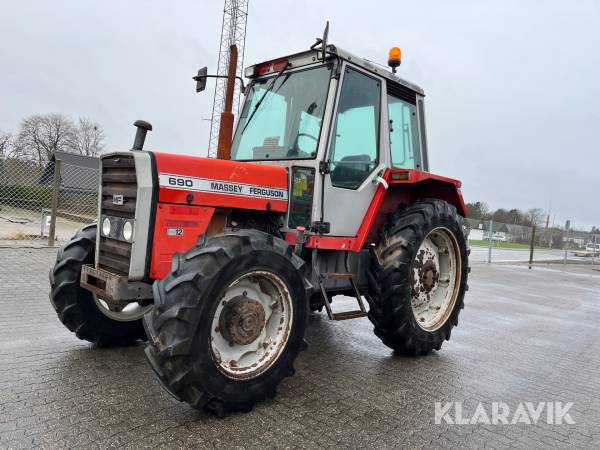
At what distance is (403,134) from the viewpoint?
4.60 meters

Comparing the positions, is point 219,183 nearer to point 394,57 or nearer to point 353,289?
point 353,289

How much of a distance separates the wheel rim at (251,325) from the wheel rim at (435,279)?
1666 millimetres

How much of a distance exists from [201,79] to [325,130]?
3.94ft

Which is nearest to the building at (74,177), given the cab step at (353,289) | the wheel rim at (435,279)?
the cab step at (353,289)

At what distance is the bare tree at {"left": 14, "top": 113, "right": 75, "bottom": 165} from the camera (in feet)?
151

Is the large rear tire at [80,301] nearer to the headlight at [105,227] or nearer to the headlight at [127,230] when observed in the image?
the headlight at [105,227]

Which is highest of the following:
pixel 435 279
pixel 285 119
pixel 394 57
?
pixel 394 57

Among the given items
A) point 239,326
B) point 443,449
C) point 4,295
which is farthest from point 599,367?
point 4,295

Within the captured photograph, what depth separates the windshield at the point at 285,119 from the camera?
376 cm

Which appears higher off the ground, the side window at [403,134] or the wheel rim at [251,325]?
the side window at [403,134]

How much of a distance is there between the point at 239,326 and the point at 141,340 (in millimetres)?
1554

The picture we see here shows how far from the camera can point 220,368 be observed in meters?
2.70

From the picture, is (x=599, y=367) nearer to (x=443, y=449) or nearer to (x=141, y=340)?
(x=443, y=449)

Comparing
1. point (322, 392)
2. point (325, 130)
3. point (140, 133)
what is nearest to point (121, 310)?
point (140, 133)
